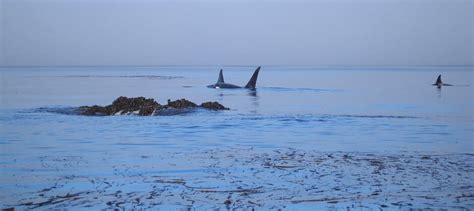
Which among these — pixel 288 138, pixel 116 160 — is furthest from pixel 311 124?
pixel 116 160

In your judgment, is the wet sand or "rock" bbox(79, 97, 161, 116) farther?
"rock" bbox(79, 97, 161, 116)

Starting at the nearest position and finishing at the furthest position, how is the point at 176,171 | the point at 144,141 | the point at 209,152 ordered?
the point at 176,171 → the point at 209,152 → the point at 144,141

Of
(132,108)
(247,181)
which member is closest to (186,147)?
(247,181)

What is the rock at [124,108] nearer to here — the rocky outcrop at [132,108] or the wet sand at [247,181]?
the rocky outcrop at [132,108]

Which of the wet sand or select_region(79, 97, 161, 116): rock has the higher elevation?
select_region(79, 97, 161, 116): rock

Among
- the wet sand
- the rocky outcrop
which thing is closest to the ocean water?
the wet sand

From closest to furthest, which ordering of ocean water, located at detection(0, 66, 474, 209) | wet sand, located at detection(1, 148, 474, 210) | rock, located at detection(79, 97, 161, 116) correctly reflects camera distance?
wet sand, located at detection(1, 148, 474, 210), ocean water, located at detection(0, 66, 474, 209), rock, located at detection(79, 97, 161, 116)

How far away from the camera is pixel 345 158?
476 inches

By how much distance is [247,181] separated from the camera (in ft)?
31.3

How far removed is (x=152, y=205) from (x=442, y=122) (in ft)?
50.8

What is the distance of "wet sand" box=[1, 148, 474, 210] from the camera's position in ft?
26.5

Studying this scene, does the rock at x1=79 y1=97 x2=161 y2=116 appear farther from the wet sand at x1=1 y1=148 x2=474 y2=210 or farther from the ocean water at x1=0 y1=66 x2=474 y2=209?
the wet sand at x1=1 y1=148 x2=474 y2=210

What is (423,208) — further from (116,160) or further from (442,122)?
(442,122)

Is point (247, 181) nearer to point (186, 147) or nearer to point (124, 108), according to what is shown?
point (186, 147)
